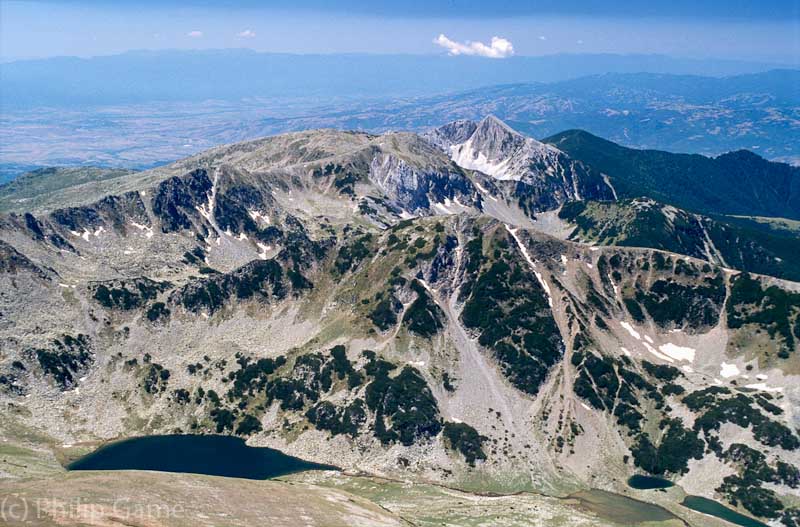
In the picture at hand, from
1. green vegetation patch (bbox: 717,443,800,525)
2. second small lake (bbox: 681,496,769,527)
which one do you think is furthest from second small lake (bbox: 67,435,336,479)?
green vegetation patch (bbox: 717,443,800,525)

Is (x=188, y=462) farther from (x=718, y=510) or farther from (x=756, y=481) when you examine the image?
(x=756, y=481)

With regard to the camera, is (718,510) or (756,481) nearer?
(718,510)

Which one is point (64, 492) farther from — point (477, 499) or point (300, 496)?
point (477, 499)

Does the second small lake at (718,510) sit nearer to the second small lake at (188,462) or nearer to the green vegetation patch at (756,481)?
the green vegetation patch at (756,481)

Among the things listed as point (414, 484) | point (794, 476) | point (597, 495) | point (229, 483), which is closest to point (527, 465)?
point (597, 495)

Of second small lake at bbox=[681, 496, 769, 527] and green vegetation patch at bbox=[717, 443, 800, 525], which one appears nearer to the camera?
second small lake at bbox=[681, 496, 769, 527]

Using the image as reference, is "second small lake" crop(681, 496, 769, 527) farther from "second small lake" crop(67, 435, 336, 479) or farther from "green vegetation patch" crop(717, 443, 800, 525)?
"second small lake" crop(67, 435, 336, 479)

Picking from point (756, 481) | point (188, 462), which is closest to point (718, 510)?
point (756, 481)

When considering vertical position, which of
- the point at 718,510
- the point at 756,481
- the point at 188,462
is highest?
the point at 756,481

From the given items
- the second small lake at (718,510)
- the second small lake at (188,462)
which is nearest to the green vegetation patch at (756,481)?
the second small lake at (718,510)

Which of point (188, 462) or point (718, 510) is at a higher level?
point (188, 462)

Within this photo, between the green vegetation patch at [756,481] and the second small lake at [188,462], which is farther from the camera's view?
the second small lake at [188,462]
